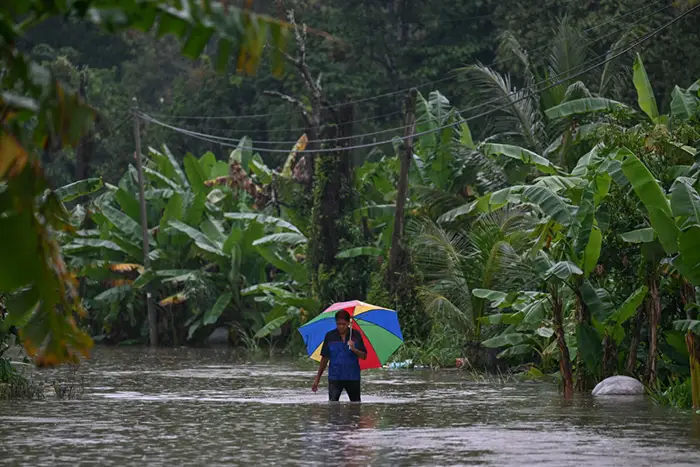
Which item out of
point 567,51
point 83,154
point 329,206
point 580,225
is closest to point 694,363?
point 580,225

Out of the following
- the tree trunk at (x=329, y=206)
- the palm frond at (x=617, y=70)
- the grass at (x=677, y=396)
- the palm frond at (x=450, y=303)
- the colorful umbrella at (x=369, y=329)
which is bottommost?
the grass at (x=677, y=396)

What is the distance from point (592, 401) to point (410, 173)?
49.4 feet

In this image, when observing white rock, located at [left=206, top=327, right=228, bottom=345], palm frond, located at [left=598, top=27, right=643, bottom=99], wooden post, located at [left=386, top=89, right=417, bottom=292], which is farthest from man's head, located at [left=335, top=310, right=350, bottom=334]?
white rock, located at [left=206, top=327, right=228, bottom=345]

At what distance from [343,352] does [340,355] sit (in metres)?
0.06

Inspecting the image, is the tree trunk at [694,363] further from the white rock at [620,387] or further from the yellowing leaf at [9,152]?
the yellowing leaf at [9,152]

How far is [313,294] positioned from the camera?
1332 inches

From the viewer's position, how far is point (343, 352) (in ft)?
56.3

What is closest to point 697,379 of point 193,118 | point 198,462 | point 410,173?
point 198,462

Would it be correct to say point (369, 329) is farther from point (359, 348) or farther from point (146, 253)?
point (146, 253)

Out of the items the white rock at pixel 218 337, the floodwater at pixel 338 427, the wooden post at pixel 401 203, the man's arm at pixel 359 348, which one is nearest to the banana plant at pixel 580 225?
the floodwater at pixel 338 427

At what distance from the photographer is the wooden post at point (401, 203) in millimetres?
30766

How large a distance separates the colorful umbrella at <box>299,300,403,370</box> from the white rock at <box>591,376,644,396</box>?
3245 millimetres

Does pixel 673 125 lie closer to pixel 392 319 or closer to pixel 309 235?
pixel 392 319

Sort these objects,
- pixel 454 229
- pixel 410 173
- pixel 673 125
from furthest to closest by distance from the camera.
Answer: pixel 410 173 → pixel 454 229 → pixel 673 125
